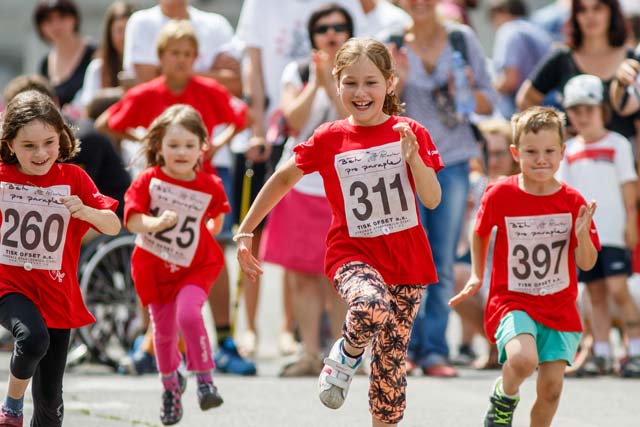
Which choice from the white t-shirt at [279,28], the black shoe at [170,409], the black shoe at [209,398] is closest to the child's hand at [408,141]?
the black shoe at [209,398]

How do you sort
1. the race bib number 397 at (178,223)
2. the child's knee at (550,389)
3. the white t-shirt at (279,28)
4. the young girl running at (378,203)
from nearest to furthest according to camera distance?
the young girl running at (378,203), the child's knee at (550,389), the race bib number 397 at (178,223), the white t-shirt at (279,28)

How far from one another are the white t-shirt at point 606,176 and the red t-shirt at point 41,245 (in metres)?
3.73

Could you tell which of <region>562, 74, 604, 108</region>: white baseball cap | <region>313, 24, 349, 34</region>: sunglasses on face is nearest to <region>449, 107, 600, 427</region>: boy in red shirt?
<region>562, 74, 604, 108</region>: white baseball cap

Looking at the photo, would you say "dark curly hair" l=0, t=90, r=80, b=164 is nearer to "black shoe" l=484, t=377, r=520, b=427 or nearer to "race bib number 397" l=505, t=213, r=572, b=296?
"race bib number 397" l=505, t=213, r=572, b=296

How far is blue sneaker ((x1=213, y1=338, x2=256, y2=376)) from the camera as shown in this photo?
8969mm

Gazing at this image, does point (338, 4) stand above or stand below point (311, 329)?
above

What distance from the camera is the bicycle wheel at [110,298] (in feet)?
30.5

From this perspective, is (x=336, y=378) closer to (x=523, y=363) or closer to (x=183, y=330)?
(x=523, y=363)

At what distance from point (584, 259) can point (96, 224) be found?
7.02ft

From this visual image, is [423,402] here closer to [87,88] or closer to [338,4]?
[338,4]

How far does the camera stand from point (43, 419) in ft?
20.1

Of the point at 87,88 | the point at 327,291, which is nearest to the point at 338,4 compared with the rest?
the point at 327,291

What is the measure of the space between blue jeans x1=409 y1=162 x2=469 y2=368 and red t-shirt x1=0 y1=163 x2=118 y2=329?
330 centimetres

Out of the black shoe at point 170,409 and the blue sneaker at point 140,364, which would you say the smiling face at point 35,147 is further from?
the blue sneaker at point 140,364
